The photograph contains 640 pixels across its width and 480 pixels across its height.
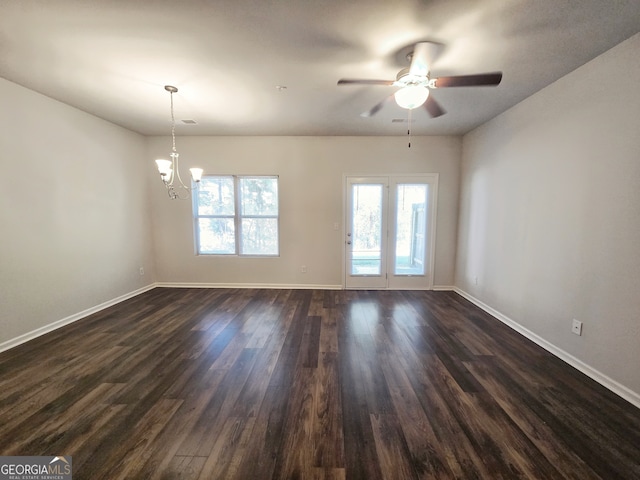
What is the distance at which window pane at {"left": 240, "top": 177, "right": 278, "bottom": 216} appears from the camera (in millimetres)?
4430

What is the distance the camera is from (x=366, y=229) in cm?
439

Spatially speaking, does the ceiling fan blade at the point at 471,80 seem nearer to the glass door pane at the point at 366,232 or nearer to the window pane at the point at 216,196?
the glass door pane at the point at 366,232

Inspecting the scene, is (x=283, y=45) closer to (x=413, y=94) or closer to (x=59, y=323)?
(x=413, y=94)

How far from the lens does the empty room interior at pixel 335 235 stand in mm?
1533

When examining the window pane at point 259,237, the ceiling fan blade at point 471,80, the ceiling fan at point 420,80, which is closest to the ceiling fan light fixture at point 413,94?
the ceiling fan at point 420,80

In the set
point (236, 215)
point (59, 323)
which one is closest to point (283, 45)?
point (236, 215)

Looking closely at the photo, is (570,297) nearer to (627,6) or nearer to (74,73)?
(627,6)

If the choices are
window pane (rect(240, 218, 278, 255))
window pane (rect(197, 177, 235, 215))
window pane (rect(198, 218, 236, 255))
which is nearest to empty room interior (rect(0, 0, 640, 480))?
window pane (rect(197, 177, 235, 215))

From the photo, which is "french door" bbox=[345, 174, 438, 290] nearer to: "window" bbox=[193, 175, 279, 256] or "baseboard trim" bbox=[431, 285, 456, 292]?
"baseboard trim" bbox=[431, 285, 456, 292]

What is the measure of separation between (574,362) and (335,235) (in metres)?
3.26

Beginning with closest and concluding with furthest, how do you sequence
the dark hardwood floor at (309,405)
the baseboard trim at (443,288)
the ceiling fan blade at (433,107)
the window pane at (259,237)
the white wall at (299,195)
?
the dark hardwood floor at (309,405)
the ceiling fan blade at (433,107)
the white wall at (299,195)
the baseboard trim at (443,288)
the window pane at (259,237)

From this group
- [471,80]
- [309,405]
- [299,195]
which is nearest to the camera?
[309,405]

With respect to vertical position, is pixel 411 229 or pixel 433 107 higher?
pixel 433 107

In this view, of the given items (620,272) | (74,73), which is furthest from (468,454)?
(74,73)
